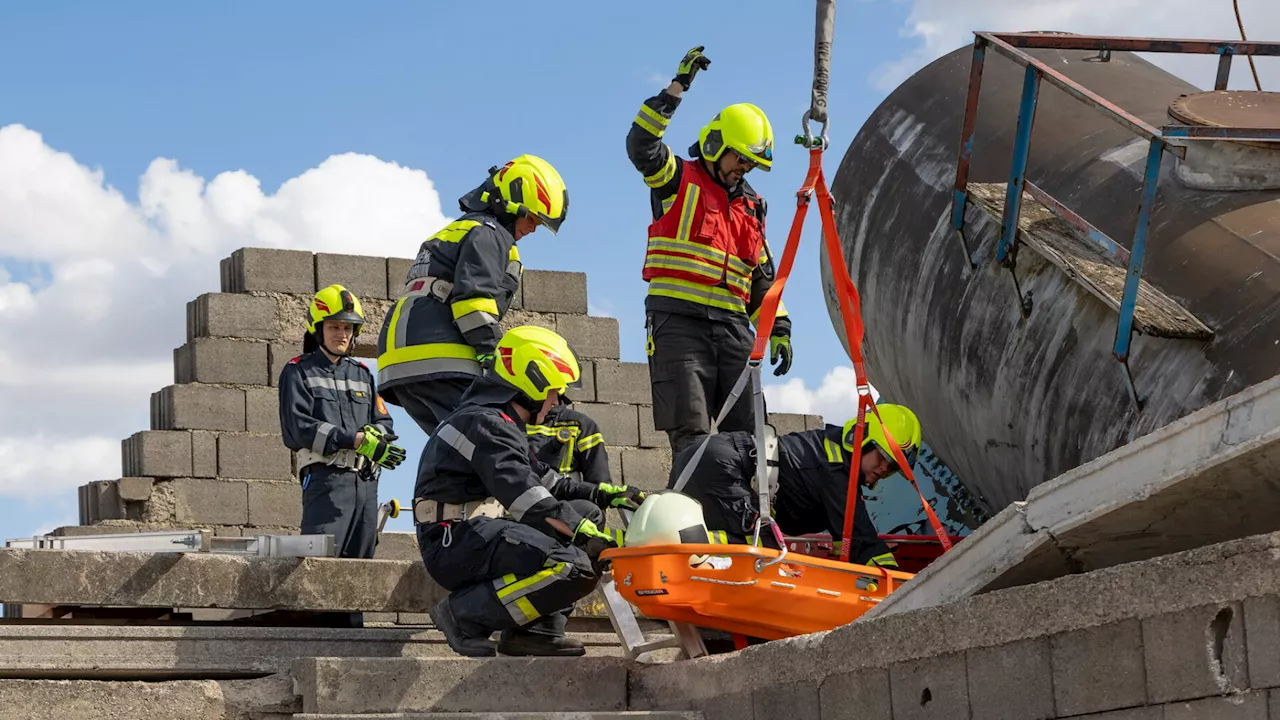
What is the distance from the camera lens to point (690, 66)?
7.53 m

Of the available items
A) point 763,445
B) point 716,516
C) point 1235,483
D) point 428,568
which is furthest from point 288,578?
point 1235,483

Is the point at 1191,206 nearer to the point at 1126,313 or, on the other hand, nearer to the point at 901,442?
the point at 1126,313

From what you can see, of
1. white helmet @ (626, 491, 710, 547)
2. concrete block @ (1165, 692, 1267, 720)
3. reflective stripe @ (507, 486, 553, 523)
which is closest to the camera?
concrete block @ (1165, 692, 1267, 720)

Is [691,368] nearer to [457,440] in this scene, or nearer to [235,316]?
[457,440]

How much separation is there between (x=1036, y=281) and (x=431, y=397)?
2.75 metres

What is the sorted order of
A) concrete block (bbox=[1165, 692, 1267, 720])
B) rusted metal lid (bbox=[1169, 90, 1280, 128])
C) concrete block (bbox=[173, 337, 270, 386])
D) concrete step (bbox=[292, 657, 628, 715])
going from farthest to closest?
1. concrete block (bbox=[173, 337, 270, 386])
2. rusted metal lid (bbox=[1169, 90, 1280, 128])
3. concrete step (bbox=[292, 657, 628, 715])
4. concrete block (bbox=[1165, 692, 1267, 720])

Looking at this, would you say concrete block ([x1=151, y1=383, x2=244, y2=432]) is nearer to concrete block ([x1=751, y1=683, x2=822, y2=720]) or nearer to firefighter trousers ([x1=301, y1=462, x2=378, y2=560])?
firefighter trousers ([x1=301, y1=462, x2=378, y2=560])

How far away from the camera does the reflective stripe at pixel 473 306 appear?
7.43m

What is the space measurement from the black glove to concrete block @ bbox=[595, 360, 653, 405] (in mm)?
5948

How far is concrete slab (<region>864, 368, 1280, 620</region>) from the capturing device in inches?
154

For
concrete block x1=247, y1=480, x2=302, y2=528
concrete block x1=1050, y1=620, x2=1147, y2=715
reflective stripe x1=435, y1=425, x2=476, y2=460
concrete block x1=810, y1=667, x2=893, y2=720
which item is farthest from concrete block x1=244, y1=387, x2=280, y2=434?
concrete block x1=1050, y1=620, x2=1147, y2=715

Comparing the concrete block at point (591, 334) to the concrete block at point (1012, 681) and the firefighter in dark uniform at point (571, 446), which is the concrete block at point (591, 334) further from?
the concrete block at point (1012, 681)

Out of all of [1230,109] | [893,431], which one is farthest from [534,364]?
[1230,109]

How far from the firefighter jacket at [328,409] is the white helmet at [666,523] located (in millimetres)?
2489
